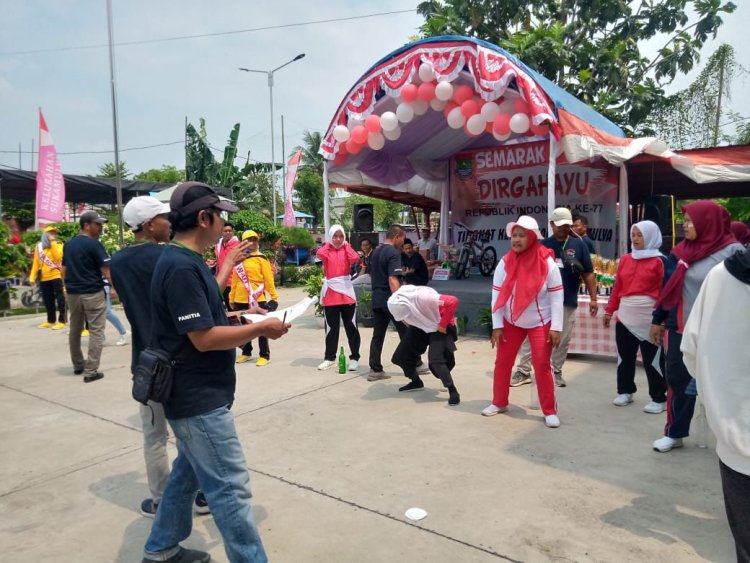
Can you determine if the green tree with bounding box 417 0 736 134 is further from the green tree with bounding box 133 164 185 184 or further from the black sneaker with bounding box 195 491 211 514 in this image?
the green tree with bounding box 133 164 185 184

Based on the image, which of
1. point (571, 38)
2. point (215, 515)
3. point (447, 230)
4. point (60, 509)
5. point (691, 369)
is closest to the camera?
point (691, 369)

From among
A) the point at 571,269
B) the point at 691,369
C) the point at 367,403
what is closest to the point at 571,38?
the point at 571,269

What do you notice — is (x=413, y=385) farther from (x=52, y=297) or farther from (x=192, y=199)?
(x=52, y=297)

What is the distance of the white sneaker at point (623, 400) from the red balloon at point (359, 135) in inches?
242

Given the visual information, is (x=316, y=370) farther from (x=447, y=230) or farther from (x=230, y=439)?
(x=447, y=230)

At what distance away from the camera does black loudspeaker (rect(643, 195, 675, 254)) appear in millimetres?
8281

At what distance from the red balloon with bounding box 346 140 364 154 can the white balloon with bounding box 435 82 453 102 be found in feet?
5.58

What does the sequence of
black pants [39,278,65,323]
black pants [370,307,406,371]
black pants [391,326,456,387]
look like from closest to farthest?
1. black pants [391,326,456,387]
2. black pants [370,307,406,371]
3. black pants [39,278,65,323]

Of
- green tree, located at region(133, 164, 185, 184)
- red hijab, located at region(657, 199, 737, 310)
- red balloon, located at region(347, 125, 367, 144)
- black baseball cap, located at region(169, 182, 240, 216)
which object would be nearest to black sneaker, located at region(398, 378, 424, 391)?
red hijab, located at region(657, 199, 737, 310)

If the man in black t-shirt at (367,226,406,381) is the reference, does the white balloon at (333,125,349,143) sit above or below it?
above

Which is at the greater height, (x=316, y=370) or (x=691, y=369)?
(x=691, y=369)

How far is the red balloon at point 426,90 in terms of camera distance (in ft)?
28.4

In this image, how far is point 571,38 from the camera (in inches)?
798

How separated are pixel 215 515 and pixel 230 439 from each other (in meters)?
0.29
